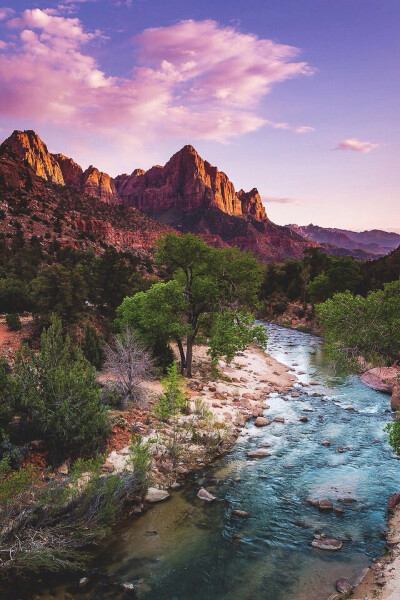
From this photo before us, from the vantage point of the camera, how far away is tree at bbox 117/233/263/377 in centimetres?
2248

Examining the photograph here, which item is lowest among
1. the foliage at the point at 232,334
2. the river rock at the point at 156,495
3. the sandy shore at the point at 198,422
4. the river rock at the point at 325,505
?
the river rock at the point at 325,505

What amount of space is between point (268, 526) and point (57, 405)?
7.88 m

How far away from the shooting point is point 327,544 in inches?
399

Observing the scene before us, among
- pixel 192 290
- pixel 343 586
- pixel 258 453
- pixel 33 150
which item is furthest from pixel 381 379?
pixel 33 150

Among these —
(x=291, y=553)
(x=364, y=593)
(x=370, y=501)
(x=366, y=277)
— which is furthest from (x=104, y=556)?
(x=366, y=277)

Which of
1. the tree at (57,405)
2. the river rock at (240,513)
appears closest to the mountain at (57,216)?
the tree at (57,405)

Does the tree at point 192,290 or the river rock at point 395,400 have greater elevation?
the tree at point 192,290

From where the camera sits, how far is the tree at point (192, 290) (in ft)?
73.8

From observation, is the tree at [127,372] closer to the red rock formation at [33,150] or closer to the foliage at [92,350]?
the foliage at [92,350]

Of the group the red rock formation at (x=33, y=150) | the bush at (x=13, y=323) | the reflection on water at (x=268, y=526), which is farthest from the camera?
the red rock formation at (x=33, y=150)

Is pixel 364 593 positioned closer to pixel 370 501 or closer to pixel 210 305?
pixel 370 501

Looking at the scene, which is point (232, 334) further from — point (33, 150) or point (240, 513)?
point (33, 150)

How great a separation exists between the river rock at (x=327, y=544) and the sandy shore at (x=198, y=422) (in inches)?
194

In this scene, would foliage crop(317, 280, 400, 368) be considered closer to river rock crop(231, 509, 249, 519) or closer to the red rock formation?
river rock crop(231, 509, 249, 519)
